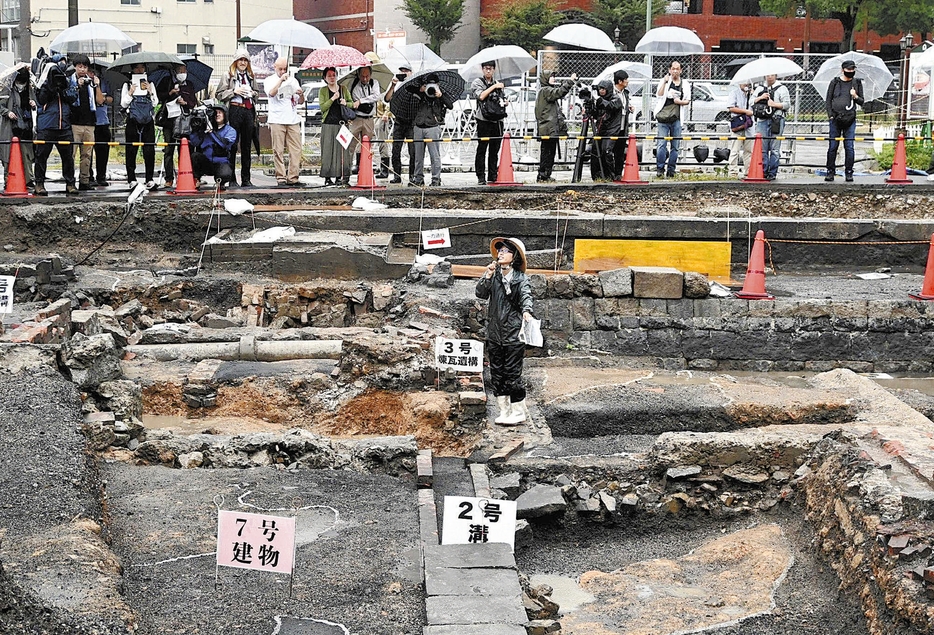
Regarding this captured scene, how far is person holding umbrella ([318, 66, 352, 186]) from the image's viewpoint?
17.3 metres

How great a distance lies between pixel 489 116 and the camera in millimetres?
17500

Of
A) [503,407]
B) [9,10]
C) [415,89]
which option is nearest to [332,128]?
[415,89]

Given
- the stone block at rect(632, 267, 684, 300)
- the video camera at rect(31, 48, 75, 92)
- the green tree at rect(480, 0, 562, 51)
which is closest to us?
the stone block at rect(632, 267, 684, 300)

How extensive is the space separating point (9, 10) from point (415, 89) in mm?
33326

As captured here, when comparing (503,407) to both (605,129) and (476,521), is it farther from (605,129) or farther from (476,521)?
(605,129)

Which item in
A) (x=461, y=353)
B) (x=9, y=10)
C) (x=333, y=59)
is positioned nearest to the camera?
(x=461, y=353)

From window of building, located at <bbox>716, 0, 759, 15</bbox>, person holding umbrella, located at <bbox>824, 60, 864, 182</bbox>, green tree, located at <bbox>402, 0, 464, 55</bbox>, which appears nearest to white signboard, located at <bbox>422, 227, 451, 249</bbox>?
person holding umbrella, located at <bbox>824, 60, 864, 182</bbox>

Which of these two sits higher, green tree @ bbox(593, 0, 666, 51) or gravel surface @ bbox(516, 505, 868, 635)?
green tree @ bbox(593, 0, 666, 51)

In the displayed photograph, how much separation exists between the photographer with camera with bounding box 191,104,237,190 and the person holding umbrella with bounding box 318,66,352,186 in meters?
1.42

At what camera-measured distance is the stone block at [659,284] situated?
542 inches

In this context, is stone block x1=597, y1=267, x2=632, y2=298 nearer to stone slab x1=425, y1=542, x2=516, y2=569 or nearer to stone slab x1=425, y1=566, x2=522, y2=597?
stone slab x1=425, y1=542, x2=516, y2=569

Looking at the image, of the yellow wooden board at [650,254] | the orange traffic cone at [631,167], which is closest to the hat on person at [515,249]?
the yellow wooden board at [650,254]

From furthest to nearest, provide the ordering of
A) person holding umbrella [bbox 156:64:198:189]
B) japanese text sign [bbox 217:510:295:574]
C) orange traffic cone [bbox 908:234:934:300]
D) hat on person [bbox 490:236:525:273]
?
person holding umbrella [bbox 156:64:198:189]
orange traffic cone [bbox 908:234:934:300]
hat on person [bbox 490:236:525:273]
japanese text sign [bbox 217:510:295:574]

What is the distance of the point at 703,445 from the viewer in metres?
9.09
